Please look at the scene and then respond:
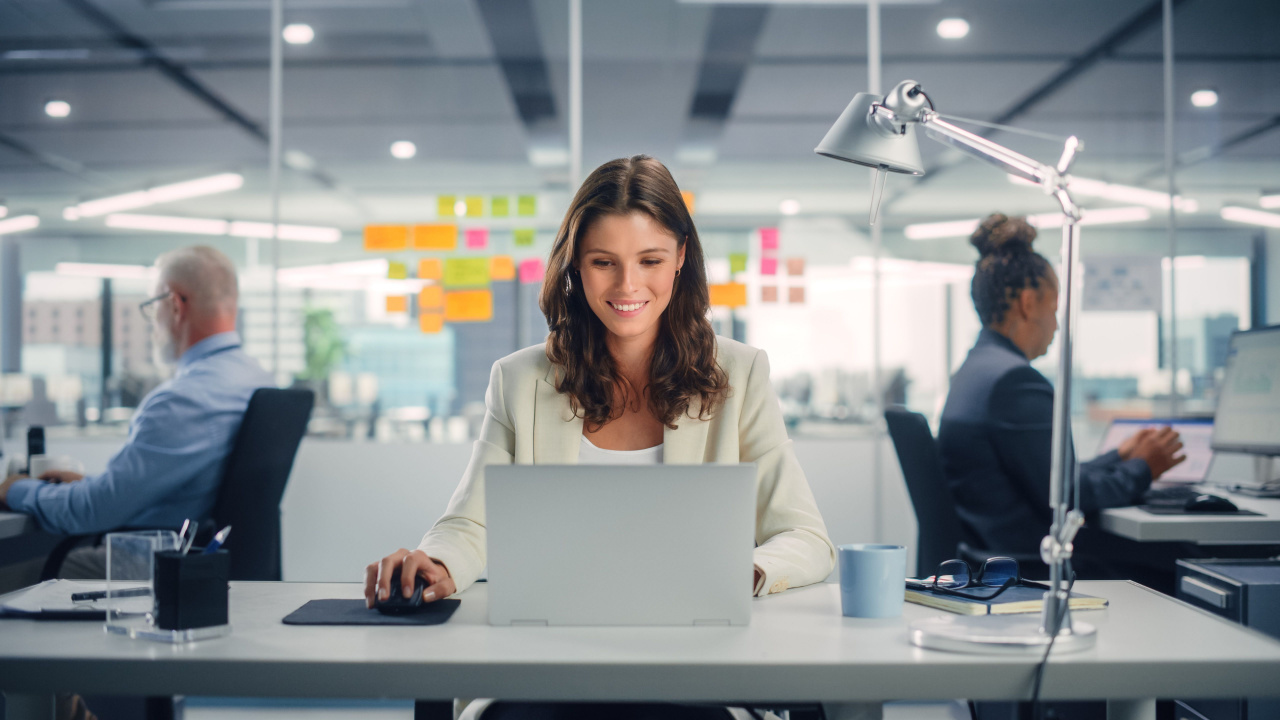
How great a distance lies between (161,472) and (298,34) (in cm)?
234

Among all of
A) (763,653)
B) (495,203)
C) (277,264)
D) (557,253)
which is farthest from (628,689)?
(277,264)

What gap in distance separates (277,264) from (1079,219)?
3551mm

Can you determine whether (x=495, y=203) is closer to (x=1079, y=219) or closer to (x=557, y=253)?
(x=557, y=253)

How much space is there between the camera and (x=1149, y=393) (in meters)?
3.99

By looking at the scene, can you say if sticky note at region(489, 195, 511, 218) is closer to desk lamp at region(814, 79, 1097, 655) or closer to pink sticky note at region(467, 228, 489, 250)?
pink sticky note at region(467, 228, 489, 250)

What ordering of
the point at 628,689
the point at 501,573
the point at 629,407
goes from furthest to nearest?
the point at 629,407 < the point at 501,573 < the point at 628,689

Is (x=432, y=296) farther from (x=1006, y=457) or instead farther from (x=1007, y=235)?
(x=1006, y=457)

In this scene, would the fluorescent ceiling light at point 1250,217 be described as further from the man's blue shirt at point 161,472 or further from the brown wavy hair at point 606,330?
the man's blue shirt at point 161,472

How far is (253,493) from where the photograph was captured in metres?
2.49

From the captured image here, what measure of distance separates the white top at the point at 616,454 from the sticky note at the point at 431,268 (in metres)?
2.42

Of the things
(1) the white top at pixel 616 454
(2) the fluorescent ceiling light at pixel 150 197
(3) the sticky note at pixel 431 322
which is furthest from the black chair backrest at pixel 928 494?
(2) the fluorescent ceiling light at pixel 150 197

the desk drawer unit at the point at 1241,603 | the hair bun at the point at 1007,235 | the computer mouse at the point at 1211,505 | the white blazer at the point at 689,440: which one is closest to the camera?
the white blazer at the point at 689,440

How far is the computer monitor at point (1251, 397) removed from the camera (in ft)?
9.38

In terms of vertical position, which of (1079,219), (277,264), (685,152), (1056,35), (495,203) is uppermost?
(1056,35)
